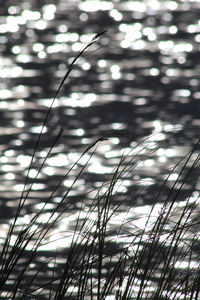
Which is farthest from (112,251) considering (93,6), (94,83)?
(93,6)

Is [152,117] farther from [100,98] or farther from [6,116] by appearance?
[6,116]

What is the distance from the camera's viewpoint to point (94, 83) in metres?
8.55

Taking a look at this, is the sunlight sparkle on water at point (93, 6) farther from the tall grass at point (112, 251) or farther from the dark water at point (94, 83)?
the tall grass at point (112, 251)

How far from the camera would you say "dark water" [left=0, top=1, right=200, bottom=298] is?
22.1 ft

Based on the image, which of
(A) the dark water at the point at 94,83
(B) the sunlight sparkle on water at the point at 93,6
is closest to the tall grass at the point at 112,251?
(A) the dark water at the point at 94,83

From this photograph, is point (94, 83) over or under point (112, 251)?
over

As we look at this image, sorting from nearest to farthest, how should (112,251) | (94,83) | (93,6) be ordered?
(112,251) < (94,83) < (93,6)

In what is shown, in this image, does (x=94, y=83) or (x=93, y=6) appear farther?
(x=93, y=6)

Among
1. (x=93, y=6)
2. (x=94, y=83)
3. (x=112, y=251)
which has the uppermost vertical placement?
(x=93, y=6)

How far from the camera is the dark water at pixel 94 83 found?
265 inches

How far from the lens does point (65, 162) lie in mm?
6777

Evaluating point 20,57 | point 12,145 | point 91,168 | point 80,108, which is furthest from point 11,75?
point 91,168

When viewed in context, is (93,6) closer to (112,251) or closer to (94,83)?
(94,83)

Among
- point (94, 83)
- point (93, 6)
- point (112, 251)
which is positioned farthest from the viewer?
point (93, 6)
